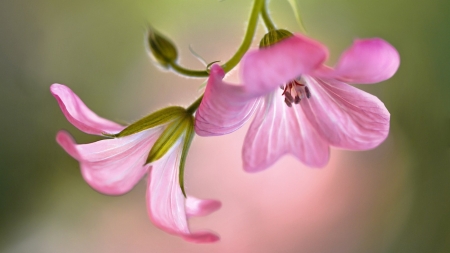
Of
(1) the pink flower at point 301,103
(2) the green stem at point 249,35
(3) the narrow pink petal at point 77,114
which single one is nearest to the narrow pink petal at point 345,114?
(1) the pink flower at point 301,103

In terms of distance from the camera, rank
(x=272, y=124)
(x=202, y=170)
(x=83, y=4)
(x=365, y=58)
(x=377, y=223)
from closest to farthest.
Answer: (x=365, y=58)
(x=272, y=124)
(x=83, y=4)
(x=202, y=170)
(x=377, y=223)

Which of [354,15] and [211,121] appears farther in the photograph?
[354,15]

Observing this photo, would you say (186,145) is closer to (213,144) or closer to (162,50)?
(162,50)

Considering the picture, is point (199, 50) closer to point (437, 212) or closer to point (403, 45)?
point (403, 45)

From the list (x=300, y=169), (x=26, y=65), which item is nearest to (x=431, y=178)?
(x=300, y=169)

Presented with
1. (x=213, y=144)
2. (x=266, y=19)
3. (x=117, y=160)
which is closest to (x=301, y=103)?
(x=266, y=19)

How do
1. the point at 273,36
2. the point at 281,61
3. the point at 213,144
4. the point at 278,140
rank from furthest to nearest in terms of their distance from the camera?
the point at 213,144
the point at 278,140
the point at 273,36
the point at 281,61
